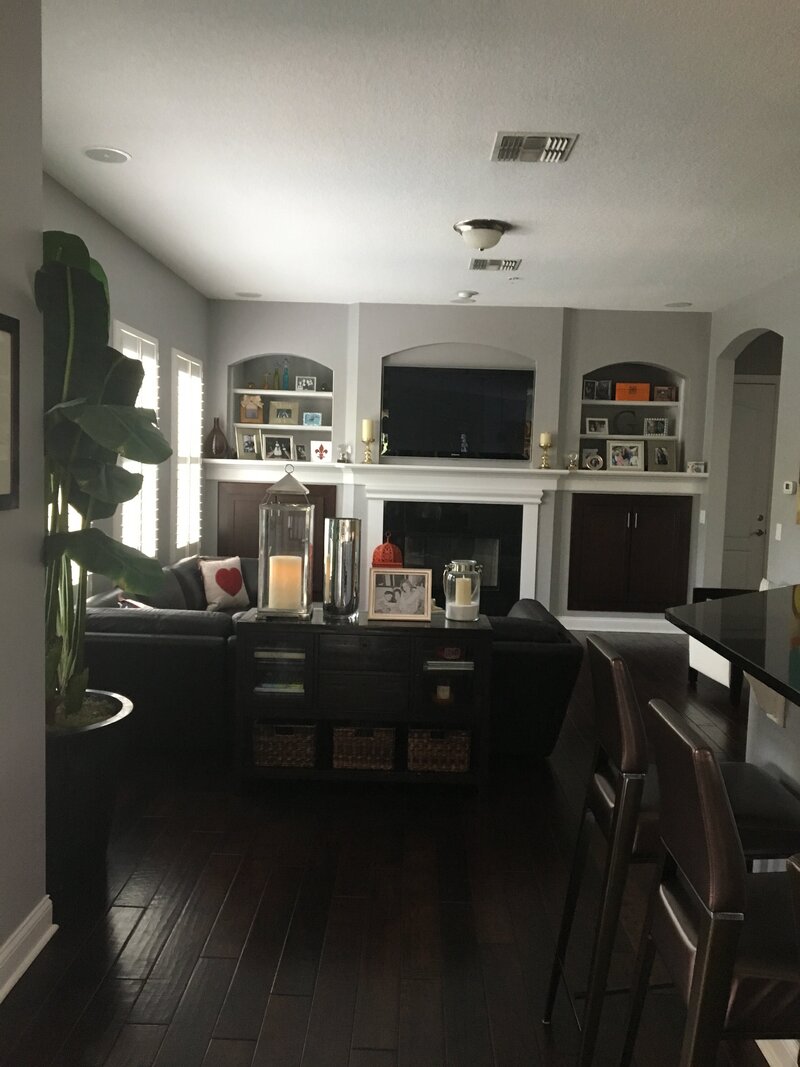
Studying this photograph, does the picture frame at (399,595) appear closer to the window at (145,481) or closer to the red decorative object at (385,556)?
the red decorative object at (385,556)

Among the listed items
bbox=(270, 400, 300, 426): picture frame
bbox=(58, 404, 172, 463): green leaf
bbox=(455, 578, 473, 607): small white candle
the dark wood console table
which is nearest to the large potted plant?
bbox=(58, 404, 172, 463): green leaf

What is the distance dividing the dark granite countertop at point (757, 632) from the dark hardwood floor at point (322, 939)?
3.64 feet

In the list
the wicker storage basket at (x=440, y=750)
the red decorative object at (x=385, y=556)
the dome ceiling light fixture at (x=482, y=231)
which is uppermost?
the dome ceiling light fixture at (x=482, y=231)

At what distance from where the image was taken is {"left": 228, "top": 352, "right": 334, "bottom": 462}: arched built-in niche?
328 inches

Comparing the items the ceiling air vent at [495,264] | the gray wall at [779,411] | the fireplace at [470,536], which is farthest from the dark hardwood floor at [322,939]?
the fireplace at [470,536]

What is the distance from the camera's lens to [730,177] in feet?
13.7

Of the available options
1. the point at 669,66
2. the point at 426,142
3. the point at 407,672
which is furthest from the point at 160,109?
the point at 407,672

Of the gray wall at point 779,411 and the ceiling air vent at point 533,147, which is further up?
the ceiling air vent at point 533,147

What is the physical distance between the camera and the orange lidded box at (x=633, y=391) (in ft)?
26.8

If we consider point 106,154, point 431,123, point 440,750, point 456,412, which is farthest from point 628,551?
point 106,154

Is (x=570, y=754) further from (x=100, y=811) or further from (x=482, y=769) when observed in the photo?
(x=100, y=811)

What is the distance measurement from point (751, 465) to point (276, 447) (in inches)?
184

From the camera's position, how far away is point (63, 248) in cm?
295

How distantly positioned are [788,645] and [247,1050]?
1.68m
